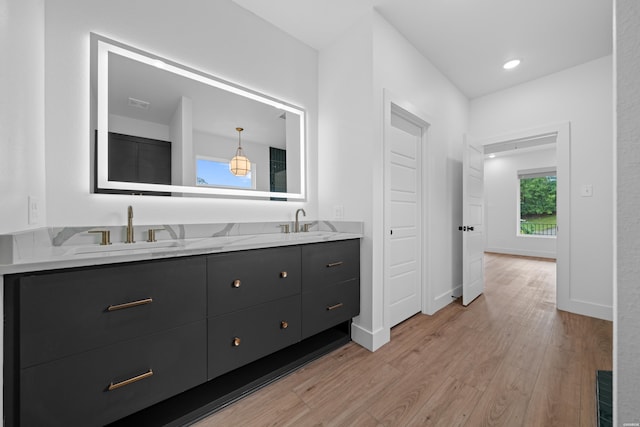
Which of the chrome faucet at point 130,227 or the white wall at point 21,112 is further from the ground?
the white wall at point 21,112

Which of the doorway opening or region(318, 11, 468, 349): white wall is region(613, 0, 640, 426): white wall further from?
the doorway opening

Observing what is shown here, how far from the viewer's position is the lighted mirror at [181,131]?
1.40 m

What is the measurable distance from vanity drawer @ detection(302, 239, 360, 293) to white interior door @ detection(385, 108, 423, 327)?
1.50 feet

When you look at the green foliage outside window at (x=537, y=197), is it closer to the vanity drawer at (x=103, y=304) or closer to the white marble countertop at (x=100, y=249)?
the white marble countertop at (x=100, y=249)

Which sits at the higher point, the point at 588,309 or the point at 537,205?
the point at 537,205

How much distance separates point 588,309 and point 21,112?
179 inches

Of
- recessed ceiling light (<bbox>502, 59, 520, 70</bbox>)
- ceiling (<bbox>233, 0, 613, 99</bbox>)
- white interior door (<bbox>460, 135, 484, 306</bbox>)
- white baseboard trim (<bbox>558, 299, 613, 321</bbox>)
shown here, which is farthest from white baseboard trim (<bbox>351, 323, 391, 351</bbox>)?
recessed ceiling light (<bbox>502, 59, 520, 70</bbox>)

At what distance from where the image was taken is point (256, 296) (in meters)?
1.39

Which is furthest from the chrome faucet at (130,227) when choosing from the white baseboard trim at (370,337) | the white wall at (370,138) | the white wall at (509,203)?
the white wall at (509,203)

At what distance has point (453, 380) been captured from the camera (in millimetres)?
1555

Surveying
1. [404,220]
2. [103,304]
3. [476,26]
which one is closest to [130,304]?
[103,304]

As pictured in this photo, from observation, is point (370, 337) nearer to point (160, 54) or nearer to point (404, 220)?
point (404, 220)

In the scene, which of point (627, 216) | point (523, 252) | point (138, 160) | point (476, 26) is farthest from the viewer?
point (523, 252)

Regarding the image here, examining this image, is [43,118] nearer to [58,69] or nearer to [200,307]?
[58,69]
